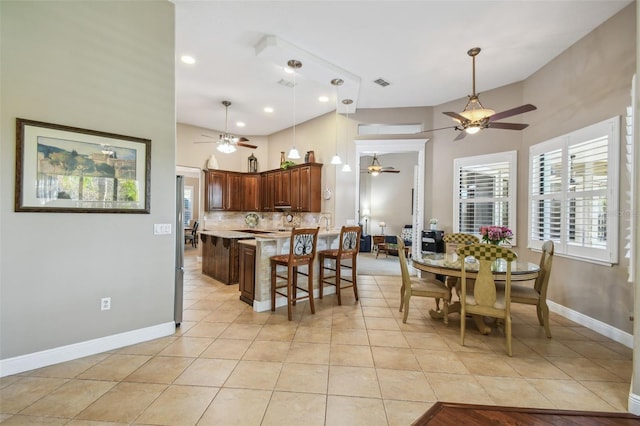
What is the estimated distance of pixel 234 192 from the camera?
7121 millimetres

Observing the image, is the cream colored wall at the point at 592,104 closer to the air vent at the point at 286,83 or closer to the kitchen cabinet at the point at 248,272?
the air vent at the point at 286,83

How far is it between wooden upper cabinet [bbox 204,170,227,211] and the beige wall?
3987mm

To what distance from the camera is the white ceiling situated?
9.54ft

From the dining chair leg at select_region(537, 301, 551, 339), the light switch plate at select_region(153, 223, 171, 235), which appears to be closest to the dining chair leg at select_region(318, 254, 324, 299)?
the light switch plate at select_region(153, 223, 171, 235)

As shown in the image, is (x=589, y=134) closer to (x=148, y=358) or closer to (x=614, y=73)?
(x=614, y=73)

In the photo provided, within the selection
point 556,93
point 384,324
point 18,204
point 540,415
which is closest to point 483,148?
point 556,93

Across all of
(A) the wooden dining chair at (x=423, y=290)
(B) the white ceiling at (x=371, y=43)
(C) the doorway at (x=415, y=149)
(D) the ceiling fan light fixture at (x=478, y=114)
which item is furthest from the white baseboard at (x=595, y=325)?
(B) the white ceiling at (x=371, y=43)

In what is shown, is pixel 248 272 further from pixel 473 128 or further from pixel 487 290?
pixel 473 128

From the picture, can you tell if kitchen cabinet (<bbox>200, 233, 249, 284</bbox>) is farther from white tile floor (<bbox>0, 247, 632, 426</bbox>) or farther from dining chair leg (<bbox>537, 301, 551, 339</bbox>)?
dining chair leg (<bbox>537, 301, 551, 339</bbox>)

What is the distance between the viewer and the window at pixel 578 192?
3.03m

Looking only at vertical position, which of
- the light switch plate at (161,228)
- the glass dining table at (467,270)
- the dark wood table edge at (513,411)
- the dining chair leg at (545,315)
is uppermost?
the light switch plate at (161,228)

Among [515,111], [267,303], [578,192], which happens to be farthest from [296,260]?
[578,192]

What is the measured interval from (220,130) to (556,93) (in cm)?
667

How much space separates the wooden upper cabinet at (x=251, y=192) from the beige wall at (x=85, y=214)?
434 cm
